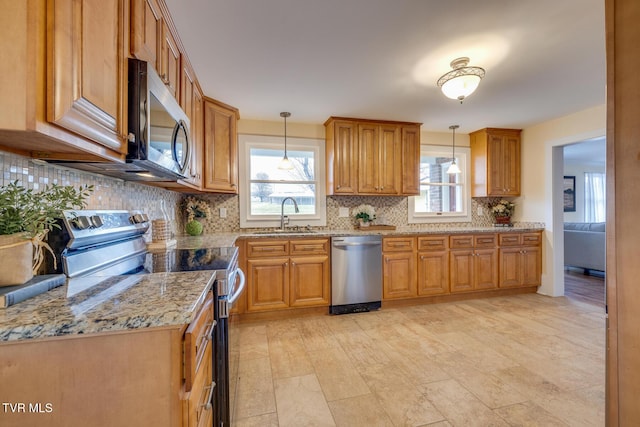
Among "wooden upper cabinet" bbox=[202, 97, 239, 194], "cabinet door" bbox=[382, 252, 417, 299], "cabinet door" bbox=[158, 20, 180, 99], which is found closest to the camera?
"cabinet door" bbox=[158, 20, 180, 99]

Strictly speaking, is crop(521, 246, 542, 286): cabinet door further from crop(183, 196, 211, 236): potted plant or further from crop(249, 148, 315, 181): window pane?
crop(183, 196, 211, 236): potted plant

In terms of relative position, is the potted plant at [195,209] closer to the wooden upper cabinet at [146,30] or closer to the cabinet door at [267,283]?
the cabinet door at [267,283]

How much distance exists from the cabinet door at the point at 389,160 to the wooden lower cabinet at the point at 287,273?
111 cm

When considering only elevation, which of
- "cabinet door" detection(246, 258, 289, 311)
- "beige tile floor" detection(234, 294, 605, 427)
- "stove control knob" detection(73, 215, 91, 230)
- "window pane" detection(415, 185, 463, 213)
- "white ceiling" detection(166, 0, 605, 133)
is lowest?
"beige tile floor" detection(234, 294, 605, 427)

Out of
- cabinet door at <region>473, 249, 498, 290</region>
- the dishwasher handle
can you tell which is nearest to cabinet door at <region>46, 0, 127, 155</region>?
the dishwasher handle

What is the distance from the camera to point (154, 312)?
27.8 inches

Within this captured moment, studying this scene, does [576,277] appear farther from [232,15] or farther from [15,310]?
[15,310]

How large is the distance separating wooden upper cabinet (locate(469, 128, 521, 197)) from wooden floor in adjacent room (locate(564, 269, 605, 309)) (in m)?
1.51

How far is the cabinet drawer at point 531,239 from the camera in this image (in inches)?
144

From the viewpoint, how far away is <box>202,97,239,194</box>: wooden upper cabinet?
272cm

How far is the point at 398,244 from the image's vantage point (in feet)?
10.5

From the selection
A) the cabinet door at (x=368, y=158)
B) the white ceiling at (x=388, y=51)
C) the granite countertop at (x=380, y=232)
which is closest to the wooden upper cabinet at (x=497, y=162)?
the granite countertop at (x=380, y=232)

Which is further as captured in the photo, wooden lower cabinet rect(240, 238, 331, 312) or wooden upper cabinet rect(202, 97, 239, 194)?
wooden lower cabinet rect(240, 238, 331, 312)

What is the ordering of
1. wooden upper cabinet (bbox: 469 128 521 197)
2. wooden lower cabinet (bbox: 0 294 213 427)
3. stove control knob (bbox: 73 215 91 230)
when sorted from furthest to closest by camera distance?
wooden upper cabinet (bbox: 469 128 521 197)
stove control knob (bbox: 73 215 91 230)
wooden lower cabinet (bbox: 0 294 213 427)
